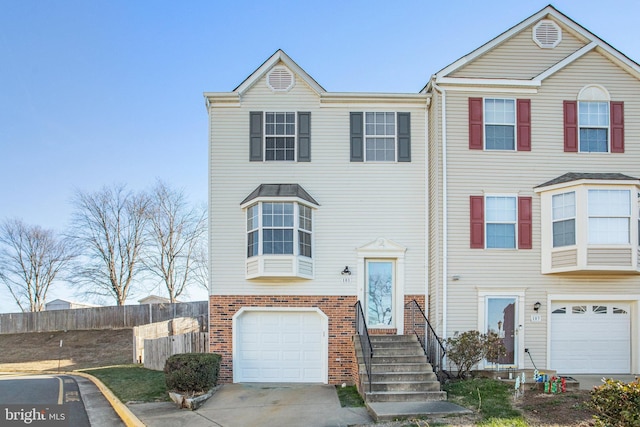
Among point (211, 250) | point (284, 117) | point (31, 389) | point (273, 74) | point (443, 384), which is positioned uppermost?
point (273, 74)

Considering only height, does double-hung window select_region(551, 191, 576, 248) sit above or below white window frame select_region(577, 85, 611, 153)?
below

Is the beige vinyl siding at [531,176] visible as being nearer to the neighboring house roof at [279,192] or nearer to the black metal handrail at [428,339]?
the black metal handrail at [428,339]

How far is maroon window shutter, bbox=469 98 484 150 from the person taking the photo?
15320 mm

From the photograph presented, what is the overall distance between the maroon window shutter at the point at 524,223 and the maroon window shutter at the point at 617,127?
2.72 m

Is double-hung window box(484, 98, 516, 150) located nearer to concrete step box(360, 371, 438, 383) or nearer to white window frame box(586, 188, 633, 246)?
white window frame box(586, 188, 633, 246)

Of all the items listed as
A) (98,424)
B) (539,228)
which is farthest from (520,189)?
(98,424)

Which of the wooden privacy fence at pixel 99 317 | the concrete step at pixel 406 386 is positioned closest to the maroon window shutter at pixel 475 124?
the concrete step at pixel 406 386

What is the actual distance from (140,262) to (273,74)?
28.7 meters

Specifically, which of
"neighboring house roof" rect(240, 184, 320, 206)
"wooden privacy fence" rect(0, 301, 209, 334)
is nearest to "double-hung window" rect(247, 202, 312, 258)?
"neighboring house roof" rect(240, 184, 320, 206)

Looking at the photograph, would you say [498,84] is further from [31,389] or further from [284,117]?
Result: [31,389]

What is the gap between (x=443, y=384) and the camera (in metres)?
13.3

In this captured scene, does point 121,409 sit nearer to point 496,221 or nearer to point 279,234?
point 279,234

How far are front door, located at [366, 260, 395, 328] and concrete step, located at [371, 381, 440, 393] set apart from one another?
323cm

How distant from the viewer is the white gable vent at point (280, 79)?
16.0m
